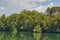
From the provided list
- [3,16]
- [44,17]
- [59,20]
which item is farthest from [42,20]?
[3,16]

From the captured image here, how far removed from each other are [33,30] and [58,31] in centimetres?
805

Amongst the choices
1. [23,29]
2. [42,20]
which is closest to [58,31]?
[42,20]

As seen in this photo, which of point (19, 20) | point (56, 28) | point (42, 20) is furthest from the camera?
point (19, 20)

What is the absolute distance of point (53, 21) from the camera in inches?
2820

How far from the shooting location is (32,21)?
7625 cm

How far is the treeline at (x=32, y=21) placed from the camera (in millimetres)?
71062

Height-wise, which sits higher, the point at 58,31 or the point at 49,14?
the point at 49,14

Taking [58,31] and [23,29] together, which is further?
[23,29]

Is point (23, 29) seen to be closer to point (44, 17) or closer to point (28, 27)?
point (28, 27)

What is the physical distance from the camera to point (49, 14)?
76.1 metres

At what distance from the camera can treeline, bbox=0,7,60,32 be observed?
233 ft

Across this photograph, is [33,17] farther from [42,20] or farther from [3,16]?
[3,16]

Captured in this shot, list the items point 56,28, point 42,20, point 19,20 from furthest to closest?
point 19,20
point 42,20
point 56,28

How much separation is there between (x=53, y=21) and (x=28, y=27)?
897 centimetres
